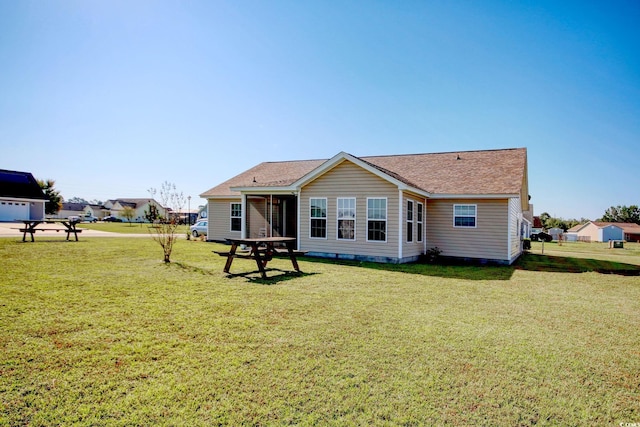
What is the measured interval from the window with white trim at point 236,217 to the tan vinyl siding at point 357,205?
697 centimetres

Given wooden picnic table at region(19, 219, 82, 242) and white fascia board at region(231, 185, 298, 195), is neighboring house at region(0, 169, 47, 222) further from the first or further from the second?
white fascia board at region(231, 185, 298, 195)

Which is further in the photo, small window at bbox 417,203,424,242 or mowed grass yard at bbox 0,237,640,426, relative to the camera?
small window at bbox 417,203,424,242

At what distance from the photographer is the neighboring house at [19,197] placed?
37.4 meters

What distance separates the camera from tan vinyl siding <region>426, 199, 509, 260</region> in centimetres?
1416

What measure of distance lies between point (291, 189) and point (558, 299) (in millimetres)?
10281

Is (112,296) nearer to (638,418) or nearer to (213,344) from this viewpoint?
(213,344)

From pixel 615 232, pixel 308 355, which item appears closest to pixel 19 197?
pixel 308 355

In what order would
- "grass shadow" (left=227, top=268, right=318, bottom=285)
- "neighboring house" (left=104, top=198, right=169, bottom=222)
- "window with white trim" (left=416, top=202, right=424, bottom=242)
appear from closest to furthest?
"grass shadow" (left=227, top=268, right=318, bottom=285) < "window with white trim" (left=416, top=202, right=424, bottom=242) < "neighboring house" (left=104, top=198, right=169, bottom=222)

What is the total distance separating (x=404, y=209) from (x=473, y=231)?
378cm

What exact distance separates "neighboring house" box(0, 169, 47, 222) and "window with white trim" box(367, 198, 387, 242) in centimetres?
4249

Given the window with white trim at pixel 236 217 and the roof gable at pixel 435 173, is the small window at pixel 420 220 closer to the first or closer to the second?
the roof gable at pixel 435 173

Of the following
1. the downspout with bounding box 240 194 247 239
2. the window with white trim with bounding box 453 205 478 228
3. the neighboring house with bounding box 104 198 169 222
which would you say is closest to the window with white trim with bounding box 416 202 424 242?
the window with white trim with bounding box 453 205 478 228

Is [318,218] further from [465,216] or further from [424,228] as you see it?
[465,216]

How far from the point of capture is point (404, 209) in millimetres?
13227
